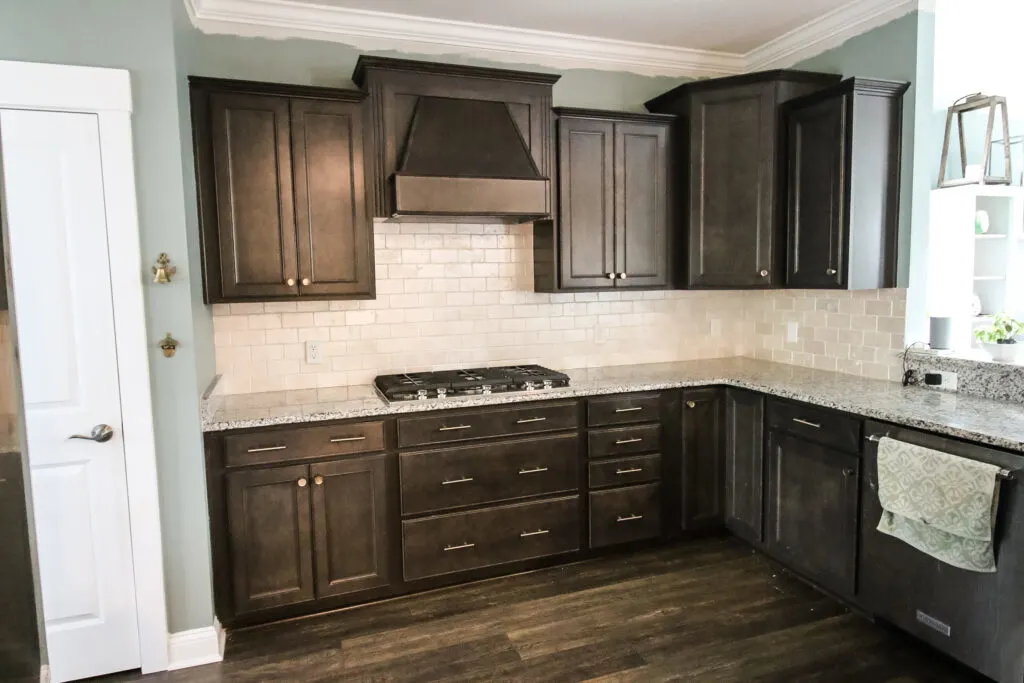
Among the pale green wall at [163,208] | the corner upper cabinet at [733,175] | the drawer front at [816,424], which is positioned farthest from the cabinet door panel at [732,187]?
the pale green wall at [163,208]

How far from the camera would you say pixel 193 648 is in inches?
102

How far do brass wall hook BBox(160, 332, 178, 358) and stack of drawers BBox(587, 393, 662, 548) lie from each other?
1.87m

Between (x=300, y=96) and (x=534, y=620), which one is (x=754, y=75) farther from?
Answer: (x=534, y=620)

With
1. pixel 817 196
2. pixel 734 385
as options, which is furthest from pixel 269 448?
pixel 817 196

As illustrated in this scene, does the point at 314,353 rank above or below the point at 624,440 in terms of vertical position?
above

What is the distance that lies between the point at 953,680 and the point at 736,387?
59.5 inches

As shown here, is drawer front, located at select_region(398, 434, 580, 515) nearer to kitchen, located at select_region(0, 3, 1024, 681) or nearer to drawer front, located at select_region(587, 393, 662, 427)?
kitchen, located at select_region(0, 3, 1024, 681)

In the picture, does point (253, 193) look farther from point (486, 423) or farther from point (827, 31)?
point (827, 31)

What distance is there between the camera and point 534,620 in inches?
112

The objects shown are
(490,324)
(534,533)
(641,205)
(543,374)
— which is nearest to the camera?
(534,533)

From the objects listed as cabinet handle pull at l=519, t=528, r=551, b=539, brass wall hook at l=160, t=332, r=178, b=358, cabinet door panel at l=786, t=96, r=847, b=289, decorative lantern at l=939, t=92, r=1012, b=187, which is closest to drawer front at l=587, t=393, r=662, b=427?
cabinet handle pull at l=519, t=528, r=551, b=539

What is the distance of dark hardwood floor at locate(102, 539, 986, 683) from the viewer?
2.49m

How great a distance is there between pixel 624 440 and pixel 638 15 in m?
2.16

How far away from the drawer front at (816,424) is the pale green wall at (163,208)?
101 inches
